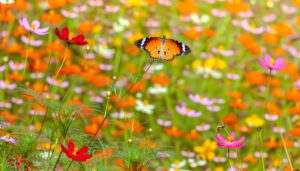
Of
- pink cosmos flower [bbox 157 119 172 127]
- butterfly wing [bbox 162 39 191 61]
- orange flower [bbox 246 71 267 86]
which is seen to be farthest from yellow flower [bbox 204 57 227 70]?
butterfly wing [bbox 162 39 191 61]

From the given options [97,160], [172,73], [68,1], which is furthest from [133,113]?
[97,160]

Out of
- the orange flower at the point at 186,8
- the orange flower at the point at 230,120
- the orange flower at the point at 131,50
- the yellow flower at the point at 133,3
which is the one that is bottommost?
the orange flower at the point at 230,120

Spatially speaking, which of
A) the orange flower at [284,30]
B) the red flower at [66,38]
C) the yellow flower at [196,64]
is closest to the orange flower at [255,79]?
the yellow flower at [196,64]

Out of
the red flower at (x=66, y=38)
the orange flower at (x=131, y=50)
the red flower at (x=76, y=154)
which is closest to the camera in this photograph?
the red flower at (x=76, y=154)

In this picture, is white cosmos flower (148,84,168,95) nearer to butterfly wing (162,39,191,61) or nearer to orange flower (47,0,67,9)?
orange flower (47,0,67,9)

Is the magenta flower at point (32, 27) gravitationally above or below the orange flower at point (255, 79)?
below

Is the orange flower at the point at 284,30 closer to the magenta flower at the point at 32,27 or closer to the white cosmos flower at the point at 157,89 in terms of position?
the white cosmos flower at the point at 157,89

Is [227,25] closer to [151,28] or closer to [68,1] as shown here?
[151,28]

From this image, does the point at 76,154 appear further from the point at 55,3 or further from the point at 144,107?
the point at 55,3
